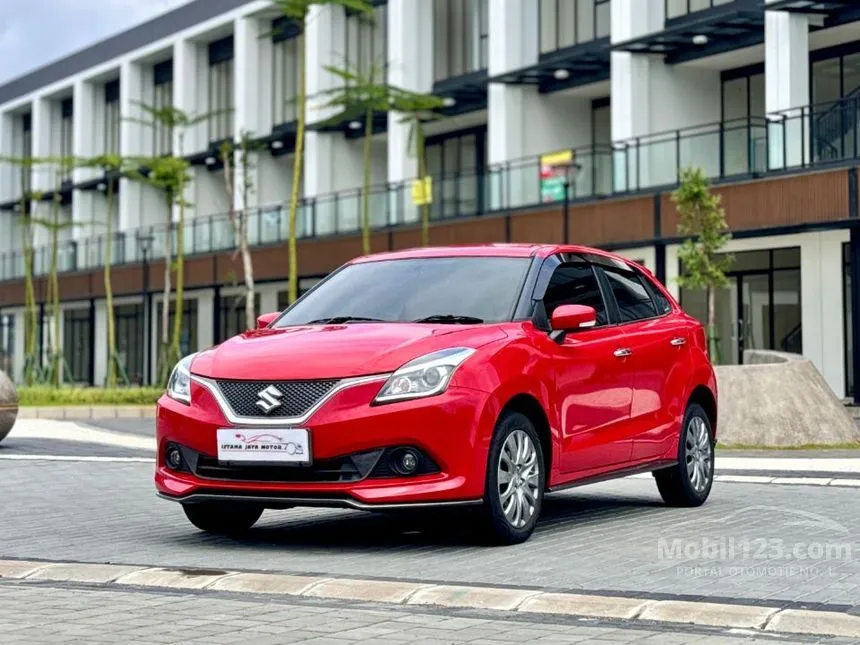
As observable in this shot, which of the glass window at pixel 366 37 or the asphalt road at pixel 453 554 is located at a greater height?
the glass window at pixel 366 37

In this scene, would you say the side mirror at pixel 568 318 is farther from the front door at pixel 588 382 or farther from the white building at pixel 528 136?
the white building at pixel 528 136

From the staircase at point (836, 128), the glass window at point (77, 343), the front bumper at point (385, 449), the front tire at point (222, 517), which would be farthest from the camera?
the glass window at point (77, 343)

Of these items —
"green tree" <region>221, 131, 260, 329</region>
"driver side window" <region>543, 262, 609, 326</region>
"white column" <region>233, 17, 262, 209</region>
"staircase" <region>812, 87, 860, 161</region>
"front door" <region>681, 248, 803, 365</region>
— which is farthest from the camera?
"white column" <region>233, 17, 262, 209</region>

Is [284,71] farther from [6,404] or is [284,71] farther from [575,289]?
[575,289]

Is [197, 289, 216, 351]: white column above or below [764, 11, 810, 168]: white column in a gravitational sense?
below

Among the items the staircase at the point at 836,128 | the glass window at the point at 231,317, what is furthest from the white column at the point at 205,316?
the staircase at the point at 836,128

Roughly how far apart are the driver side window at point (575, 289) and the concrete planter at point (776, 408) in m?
9.00

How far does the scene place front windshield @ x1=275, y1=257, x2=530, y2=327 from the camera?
370 inches

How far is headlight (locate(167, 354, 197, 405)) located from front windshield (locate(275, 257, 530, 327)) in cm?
88

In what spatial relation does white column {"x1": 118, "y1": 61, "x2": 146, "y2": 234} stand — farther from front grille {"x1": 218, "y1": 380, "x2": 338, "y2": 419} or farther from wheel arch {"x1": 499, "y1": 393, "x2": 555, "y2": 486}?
front grille {"x1": 218, "y1": 380, "x2": 338, "y2": 419}

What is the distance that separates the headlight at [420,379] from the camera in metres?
8.38

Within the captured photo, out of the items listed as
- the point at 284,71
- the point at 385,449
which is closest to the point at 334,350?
the point at 385,449

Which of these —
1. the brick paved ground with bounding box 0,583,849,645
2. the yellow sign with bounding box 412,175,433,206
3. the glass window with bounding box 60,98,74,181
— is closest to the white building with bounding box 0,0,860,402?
the yellow sign with bounding box 412,175,433,206

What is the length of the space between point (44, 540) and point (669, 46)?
1047 inches
